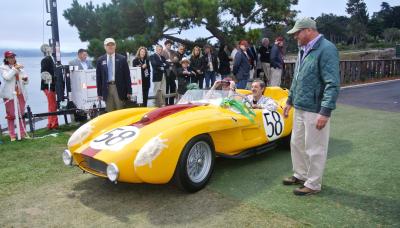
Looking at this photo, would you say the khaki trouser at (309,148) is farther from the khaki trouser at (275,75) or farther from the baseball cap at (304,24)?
the khaki trouser at (275,75)

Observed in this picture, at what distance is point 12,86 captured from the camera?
274 inches

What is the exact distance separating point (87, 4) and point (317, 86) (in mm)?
12268

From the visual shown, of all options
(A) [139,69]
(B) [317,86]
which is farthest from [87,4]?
(B) [317,86]

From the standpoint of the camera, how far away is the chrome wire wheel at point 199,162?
4.20 m

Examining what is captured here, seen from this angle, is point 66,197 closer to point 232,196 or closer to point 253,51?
point 232,196

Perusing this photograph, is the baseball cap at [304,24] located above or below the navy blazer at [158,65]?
above

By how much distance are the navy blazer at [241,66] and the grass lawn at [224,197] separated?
13.8ft

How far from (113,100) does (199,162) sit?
297cm

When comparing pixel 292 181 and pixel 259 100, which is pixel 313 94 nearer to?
pixel 292 181

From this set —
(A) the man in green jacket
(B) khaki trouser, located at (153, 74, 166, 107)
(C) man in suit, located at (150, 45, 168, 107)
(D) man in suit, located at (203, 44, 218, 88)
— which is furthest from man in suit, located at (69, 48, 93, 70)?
(A) the man in green jacket

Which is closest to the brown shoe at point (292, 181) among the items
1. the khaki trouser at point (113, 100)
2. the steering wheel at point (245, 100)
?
the steering wheel at point (245, 100)

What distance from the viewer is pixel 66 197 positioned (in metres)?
4.19

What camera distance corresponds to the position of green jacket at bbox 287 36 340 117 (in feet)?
12.2

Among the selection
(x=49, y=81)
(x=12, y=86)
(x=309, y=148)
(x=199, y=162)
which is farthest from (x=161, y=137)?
(x=49, y=81)
